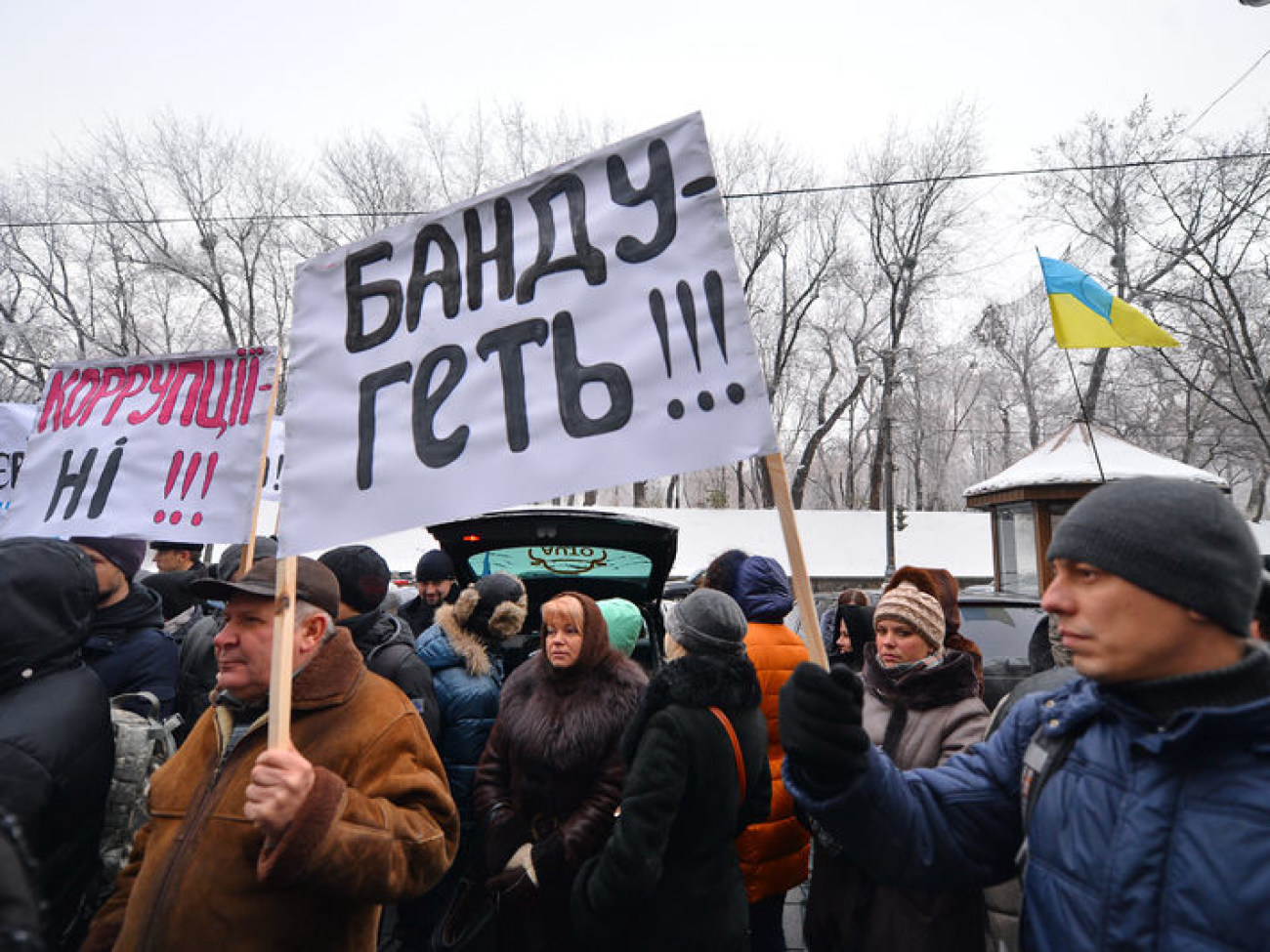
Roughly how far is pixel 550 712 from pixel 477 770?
1.52ft

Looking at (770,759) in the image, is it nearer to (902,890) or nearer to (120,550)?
(902,890)

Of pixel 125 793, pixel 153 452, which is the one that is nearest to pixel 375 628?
pixel 153 452

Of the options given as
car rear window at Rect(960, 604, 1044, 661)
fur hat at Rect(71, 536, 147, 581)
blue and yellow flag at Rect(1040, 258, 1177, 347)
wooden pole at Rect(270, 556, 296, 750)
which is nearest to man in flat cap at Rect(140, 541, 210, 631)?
fur hat at Rect(71, 536, 147, 581)

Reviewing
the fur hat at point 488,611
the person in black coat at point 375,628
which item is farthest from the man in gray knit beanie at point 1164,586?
the fur hat at point 488,611

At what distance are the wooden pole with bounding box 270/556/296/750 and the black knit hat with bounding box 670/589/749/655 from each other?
1.43 metres

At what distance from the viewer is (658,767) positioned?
248 cm

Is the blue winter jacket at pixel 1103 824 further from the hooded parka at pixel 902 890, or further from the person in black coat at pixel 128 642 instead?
the person in black coat at pixel 128 642

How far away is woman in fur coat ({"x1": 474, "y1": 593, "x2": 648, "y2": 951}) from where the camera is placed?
9.70 ft

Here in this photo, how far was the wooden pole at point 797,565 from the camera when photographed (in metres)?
1.53

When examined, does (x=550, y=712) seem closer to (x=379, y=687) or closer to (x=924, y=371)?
(x=379, y=687)

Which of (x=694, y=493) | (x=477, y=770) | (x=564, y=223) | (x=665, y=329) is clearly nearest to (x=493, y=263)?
(x=564, y=223)

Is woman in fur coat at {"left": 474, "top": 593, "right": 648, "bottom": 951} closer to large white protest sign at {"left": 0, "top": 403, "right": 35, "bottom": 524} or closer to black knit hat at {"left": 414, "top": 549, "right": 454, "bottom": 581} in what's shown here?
black knit hat at {"left": 414, "top": 549, "right": 454, "bottom": 581}

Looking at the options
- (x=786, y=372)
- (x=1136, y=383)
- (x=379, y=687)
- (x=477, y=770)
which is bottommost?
(x=477, y=770)

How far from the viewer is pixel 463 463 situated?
200 cm
